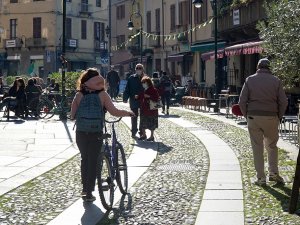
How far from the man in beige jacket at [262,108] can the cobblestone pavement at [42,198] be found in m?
2.46

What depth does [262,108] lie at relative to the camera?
9.24m

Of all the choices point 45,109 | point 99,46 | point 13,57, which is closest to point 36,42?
point 13,57

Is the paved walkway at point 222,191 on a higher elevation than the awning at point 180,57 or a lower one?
lower

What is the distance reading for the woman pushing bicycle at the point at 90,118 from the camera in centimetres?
797

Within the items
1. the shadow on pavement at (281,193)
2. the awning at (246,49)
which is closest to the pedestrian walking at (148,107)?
the shadow on pavement at (281,193)

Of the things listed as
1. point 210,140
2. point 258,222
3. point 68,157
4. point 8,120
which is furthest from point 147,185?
point 8,120

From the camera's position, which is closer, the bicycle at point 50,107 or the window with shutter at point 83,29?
the bicycle at point 50,107

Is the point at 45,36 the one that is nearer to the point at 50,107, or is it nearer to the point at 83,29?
the point at 83,29

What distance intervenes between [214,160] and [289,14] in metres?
4.26

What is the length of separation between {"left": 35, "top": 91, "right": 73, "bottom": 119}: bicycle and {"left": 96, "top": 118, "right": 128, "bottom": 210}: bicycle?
13395 millimetres

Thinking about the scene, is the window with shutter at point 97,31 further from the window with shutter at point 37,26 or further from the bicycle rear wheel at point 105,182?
the bicycle rear wheel at point 105,182

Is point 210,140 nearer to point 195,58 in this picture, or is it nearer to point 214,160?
point 214,160

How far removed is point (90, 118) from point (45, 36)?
50.1 meters

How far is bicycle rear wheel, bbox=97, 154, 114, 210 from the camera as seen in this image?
25.3 ft
